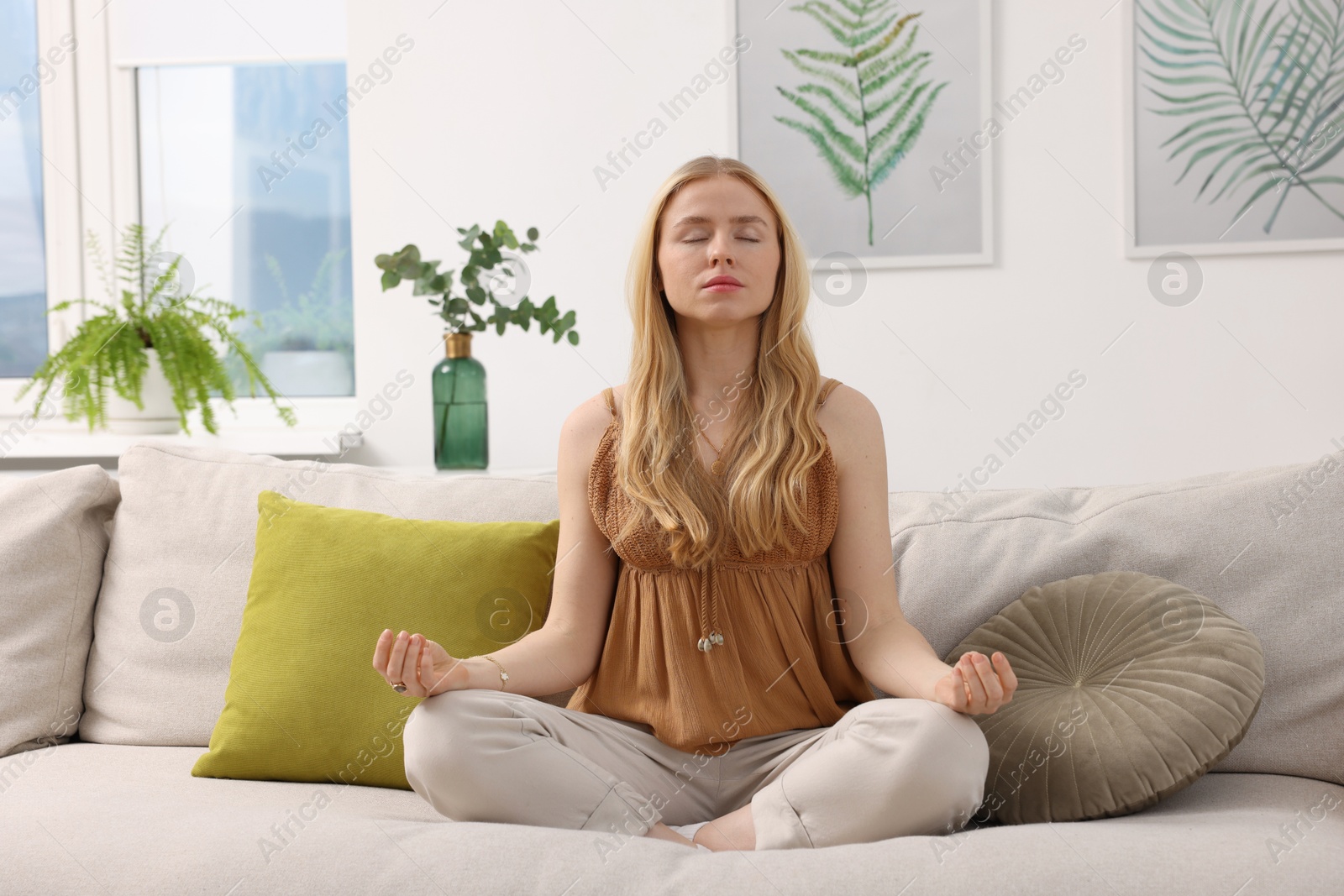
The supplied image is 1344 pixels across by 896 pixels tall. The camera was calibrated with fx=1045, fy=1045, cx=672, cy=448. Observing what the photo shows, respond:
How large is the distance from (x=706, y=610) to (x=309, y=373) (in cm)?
168

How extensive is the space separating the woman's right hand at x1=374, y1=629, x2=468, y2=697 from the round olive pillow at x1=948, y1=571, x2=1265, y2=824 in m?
0.63

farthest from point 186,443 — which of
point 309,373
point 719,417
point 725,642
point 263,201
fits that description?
point 725,642

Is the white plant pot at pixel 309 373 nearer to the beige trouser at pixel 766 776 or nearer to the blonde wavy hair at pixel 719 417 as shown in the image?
the blonde wavy hair at pixel 719 417

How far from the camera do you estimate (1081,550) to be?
55.2 inches

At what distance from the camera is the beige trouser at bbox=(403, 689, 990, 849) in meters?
1.10

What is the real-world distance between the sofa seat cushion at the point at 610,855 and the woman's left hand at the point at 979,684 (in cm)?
13

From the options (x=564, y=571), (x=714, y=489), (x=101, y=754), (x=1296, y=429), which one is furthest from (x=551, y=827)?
(x=1296, y=429)

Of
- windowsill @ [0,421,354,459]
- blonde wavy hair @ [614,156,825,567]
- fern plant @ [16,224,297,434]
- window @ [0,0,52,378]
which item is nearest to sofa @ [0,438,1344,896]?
blonde wavy hair @ [614,156,825,567]

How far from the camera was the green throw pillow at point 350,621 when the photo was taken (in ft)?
4.50

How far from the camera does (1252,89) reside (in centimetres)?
213

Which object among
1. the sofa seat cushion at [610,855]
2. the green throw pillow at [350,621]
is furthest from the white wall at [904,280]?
the sofa seat cushion at [610,855]

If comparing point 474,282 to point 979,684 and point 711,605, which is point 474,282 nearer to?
point 711,605

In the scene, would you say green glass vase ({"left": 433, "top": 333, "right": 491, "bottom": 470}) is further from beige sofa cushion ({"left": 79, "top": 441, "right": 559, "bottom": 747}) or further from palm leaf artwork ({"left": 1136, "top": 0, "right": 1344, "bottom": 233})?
palm leaf artwork ({"left": 1136, "top": 0, "right": 1344, "bottom": 233})

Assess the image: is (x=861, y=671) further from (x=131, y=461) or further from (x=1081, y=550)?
(x=131, y=461)
